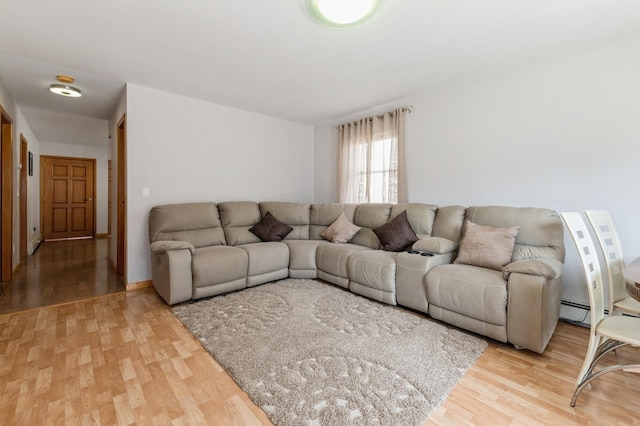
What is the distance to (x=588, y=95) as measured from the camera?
8.23 feet

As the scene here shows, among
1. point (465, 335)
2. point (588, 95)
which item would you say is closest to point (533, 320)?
point (465, 335)

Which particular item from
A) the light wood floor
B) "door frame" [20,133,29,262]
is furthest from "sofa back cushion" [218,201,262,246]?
"door frame" [20,133,29,262]

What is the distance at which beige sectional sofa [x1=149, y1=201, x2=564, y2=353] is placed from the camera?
2.10m

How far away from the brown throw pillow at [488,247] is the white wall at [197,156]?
10.2 feet

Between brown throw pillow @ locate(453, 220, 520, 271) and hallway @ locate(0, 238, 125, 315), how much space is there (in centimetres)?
377

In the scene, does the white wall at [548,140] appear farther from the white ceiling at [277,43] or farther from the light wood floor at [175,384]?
the light wood floor at [175,384]

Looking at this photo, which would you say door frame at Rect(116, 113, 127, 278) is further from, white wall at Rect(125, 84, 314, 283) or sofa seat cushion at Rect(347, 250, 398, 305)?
sofa seat cushion at Rect(347, 250, 398, 305)

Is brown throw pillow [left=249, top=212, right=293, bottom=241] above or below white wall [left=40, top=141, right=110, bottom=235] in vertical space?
below

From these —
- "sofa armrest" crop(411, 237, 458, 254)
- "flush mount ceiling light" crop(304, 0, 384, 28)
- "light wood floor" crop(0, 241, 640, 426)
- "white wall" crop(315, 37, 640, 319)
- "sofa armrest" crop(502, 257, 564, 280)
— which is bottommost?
"light wood floor" crop(0, 241, 640, 426)

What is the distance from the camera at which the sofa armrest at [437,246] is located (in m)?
2.76

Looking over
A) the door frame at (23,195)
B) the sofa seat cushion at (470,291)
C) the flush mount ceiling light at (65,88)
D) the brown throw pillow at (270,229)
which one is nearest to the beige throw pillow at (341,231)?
the brown throw pillow at (270,229)

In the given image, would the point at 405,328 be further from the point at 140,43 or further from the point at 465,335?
the point at 140,43

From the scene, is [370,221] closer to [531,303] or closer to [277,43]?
[531,303]

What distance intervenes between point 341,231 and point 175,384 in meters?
2.59
